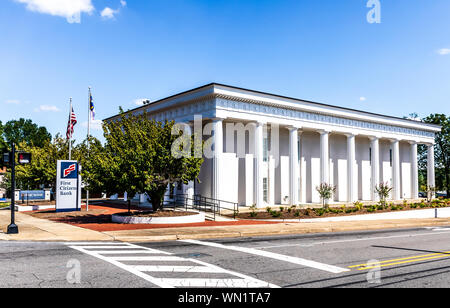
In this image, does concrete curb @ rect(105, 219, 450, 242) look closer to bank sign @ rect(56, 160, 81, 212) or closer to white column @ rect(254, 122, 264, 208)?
white column @ rect(254, 122, 264, 208)

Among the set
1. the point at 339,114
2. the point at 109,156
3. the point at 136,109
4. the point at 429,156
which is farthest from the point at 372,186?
the point at 109,156

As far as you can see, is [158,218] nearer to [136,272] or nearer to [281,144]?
[136,272]

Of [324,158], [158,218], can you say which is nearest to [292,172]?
[324,158]

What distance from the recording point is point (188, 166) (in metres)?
22.8

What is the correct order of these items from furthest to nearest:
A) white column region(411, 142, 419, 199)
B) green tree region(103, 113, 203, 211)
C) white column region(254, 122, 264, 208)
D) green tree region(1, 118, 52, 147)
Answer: green tree region(1, 118, 52, 147) < white column region(411, 142, 419, 199) < white column region(254, 122, 264, 208) < green tree region(103, 113, 203, 211)

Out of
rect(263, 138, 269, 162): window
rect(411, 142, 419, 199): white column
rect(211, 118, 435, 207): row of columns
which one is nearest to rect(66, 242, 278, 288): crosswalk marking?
rect(211, 118, 435, 207): row of columns

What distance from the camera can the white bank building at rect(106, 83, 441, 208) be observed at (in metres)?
30.8

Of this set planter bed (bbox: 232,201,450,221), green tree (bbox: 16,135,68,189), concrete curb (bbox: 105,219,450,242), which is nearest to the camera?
concrete curb (bbox: 105,219,450,242)

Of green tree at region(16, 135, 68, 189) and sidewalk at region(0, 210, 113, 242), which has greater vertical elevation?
green tree at region(16, 135, 68, 189)

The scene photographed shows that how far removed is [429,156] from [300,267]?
154 feet

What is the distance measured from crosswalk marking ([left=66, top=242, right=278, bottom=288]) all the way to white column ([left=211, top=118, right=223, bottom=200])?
602 inches

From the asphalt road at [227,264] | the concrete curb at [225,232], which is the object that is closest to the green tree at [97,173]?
the concrete curb at [225,232]

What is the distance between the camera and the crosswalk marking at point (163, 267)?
859cm
